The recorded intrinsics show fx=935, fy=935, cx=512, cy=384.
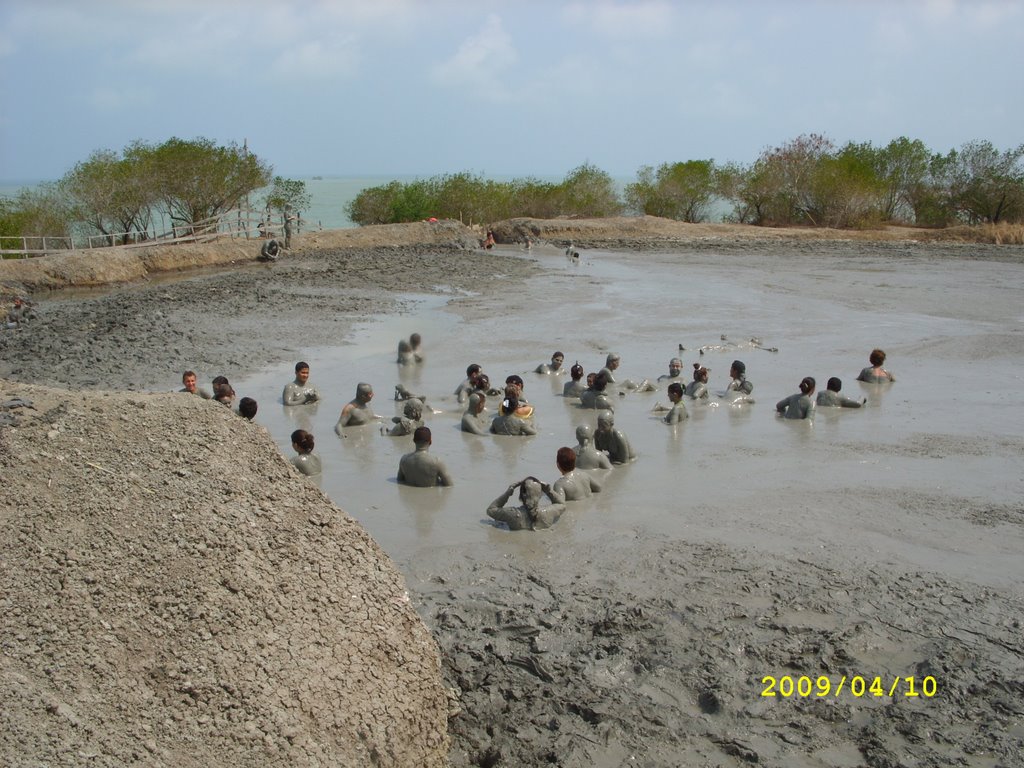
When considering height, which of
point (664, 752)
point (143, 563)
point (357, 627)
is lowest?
point (664, 752)

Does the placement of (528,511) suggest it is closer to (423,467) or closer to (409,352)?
(423,467)

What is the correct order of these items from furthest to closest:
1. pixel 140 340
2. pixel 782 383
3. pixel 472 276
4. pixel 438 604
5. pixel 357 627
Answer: pixel 472 276 < pixel 140 340 < pixel 782 383 < pixel 438 604 < pixel 357 627

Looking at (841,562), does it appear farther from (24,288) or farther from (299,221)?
(299,221)

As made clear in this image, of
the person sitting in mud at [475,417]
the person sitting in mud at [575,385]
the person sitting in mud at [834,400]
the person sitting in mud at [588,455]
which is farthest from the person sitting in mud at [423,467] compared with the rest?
the person sitting in mud at [834,400]

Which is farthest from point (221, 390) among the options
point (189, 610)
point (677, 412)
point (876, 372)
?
point (876, 372)

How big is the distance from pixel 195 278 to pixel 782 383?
818 inches

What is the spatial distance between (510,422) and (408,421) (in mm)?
1357

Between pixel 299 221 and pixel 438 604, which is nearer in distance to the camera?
pixel 438 604

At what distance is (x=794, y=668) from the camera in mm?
6133

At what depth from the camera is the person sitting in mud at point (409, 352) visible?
1684 cm

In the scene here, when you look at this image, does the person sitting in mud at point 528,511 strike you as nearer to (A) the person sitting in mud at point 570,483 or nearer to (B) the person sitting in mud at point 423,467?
(A) the person sitting in mud at point 570,483

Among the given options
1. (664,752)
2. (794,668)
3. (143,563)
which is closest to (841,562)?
(794,668)

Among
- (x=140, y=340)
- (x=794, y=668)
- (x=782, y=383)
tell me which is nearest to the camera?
(x=794, y=668)
